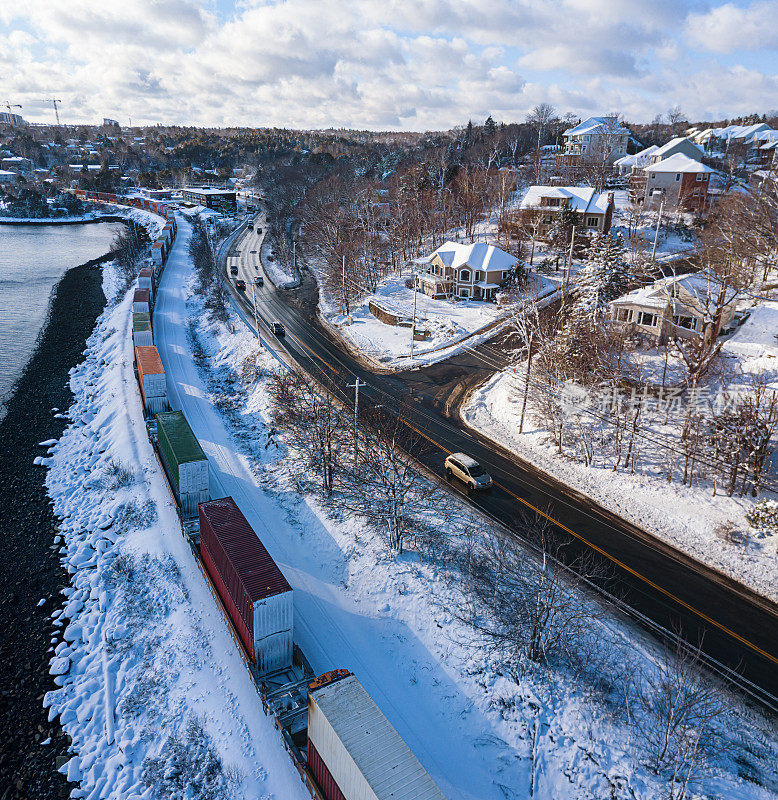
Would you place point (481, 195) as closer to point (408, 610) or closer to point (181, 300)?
point (181, 300)

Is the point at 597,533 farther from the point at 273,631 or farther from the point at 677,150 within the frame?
the point at 677,150

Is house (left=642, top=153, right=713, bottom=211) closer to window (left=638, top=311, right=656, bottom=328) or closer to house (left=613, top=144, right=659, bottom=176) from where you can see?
house (left=613, top=144, right=659, bottom=176)

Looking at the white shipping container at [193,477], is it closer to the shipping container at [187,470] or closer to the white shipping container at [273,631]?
the shipping container at [187,470]

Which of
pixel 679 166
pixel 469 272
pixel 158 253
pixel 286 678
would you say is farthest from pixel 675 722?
pixel 158 253

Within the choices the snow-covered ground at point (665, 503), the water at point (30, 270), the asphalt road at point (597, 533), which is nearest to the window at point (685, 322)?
the snow-covered ground at point (665, 503)

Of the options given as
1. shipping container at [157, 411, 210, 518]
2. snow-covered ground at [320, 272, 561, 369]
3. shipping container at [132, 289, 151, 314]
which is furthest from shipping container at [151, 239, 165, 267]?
shipping container at [157, 411, 210, 518]

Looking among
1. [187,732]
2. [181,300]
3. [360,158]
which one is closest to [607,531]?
[187,732]
